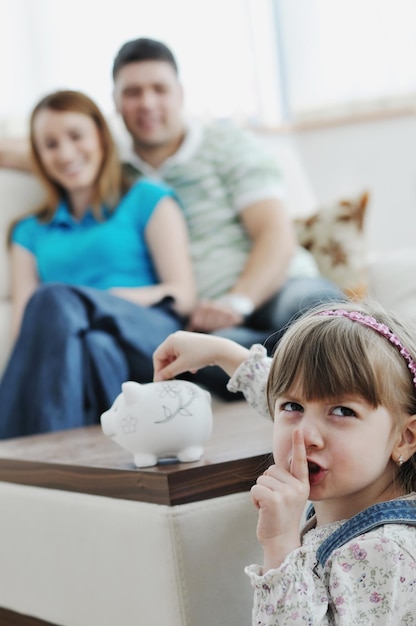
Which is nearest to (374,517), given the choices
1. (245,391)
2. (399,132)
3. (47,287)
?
(245,391)

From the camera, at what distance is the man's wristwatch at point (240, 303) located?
2162 mm

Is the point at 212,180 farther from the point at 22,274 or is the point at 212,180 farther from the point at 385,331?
the point at 385,331

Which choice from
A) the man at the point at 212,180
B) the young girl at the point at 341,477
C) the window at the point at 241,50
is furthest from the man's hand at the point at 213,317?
the window at the point at 241,50

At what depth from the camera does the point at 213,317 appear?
6.99ft

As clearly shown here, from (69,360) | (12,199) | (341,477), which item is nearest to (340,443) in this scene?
(341,477)

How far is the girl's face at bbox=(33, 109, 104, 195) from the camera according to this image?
238 centimetres

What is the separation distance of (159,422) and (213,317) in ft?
3.31

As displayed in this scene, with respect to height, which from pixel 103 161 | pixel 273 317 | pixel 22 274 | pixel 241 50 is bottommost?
pixel 273 317

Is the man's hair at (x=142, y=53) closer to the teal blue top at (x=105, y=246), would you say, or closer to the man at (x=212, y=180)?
the man at (x=212, y=180)

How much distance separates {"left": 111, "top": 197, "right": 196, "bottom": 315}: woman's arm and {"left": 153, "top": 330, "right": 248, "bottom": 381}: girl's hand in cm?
99

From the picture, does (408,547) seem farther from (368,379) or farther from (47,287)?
(47,287)

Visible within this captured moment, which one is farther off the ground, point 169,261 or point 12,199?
point 12,199

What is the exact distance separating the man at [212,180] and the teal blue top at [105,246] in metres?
0.11

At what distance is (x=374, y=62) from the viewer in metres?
3.62
